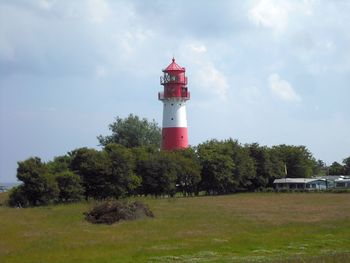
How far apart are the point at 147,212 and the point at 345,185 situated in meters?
63.9

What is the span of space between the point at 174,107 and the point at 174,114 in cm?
104

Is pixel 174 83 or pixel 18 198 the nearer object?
pixel 18 198

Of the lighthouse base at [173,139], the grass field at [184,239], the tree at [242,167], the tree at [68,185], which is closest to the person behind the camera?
the grass field at [184,239]

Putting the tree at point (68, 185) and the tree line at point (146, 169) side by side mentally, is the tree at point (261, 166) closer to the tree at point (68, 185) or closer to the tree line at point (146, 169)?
the tree line at point (146, 169)

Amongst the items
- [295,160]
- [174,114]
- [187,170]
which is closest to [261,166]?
[295,160]

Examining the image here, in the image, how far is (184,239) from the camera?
27.9 m

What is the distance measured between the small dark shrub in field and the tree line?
2006 cm

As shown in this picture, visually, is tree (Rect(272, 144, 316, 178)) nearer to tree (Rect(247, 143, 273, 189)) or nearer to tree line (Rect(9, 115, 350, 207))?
tree line (Rect(9, 115, 350, 207))

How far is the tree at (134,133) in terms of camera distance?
327 feet

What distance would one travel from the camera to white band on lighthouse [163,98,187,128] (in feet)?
256

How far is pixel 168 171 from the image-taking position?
7194 cm

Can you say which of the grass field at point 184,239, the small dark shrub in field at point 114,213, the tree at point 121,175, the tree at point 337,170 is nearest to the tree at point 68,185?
the tree at point 121,175

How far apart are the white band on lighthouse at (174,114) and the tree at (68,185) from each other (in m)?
20.3

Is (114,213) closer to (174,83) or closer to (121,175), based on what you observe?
(121,175)
